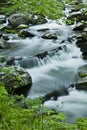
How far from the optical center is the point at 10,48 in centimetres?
1405

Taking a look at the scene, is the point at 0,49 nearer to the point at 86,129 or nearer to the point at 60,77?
the point at 60,77

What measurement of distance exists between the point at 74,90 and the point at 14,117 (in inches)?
250

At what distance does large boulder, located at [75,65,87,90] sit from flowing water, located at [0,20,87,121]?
20 cm

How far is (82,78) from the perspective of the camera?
411 inches

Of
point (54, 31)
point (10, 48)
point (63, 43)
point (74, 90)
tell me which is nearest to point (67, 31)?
point (54, 31)

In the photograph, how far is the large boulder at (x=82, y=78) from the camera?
9834mm

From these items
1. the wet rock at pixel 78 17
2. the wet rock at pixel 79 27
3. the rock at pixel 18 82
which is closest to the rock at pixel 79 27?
the wet rock at pixel 79 27

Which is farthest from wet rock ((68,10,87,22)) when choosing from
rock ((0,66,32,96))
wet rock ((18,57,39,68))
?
rock ((0,66,32,96))

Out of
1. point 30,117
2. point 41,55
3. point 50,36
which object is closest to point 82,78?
point 41,55

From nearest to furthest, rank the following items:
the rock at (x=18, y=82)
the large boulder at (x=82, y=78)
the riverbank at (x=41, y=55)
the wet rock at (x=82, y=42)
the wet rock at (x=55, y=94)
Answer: the riverbank at (x=41, y=55), the rock at (x=18, y=82), the wet rock at (x=55, y=94), the large boulder at (x=82, y=78), the wet rock at (x=82, y=42)

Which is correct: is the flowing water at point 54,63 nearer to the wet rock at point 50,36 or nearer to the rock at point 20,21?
the wet rock at point 50,36

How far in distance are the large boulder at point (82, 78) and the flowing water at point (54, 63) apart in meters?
0.20

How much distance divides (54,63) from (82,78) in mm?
2569

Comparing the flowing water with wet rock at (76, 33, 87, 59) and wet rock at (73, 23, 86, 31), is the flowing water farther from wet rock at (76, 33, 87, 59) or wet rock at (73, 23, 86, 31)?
wet rock at (73, 23, 86, 31)
